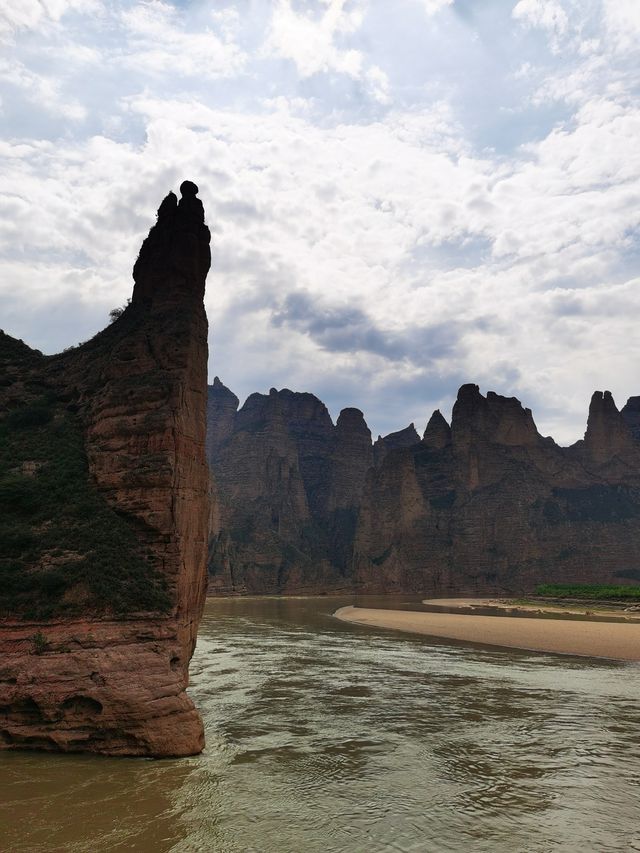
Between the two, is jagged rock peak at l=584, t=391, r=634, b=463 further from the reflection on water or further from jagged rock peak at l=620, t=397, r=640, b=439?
the reflection on water

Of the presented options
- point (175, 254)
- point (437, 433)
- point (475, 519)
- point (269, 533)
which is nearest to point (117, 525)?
point (175, 254)

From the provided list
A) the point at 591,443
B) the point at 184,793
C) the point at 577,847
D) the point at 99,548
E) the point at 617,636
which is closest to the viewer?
the point at 577,847

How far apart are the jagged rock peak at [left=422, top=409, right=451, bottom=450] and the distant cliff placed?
348mm

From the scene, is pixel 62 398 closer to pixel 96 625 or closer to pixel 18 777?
pixel 96 625

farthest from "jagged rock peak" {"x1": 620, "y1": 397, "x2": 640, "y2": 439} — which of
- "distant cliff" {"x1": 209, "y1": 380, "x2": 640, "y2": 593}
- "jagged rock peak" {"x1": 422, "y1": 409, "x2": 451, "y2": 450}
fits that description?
"jagged rock peak" {"x1": 422, "y1": 409, "x2": 451, "y2": 450}

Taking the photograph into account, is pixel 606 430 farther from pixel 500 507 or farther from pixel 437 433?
pixel 437 433

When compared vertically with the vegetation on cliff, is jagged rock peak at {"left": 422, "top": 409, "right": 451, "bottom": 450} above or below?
above

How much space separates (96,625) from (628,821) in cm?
1398

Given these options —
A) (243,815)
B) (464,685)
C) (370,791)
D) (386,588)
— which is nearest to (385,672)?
(464,685)

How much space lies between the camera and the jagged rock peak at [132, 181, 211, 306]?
90.1ft

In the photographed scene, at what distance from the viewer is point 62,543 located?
61.4 ft

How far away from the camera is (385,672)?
96.7 ft

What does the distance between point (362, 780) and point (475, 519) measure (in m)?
147

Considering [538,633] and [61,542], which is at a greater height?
[61,542]
